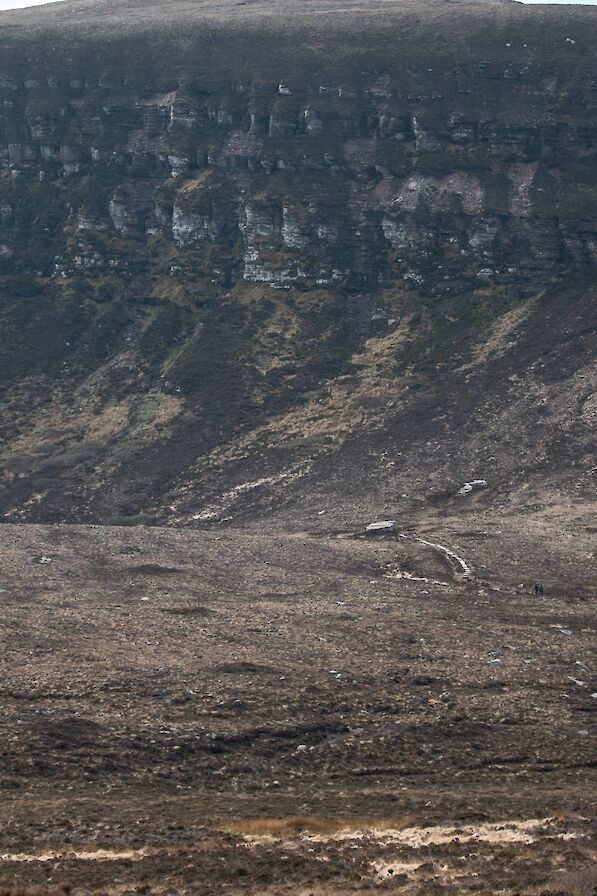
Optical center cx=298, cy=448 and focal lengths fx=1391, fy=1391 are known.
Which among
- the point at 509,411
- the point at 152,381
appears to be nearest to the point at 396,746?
the point at 509,411

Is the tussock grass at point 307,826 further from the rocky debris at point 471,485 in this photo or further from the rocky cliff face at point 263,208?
the rocky cliff face at point 263,208

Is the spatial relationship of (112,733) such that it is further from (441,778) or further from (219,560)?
(219,560)

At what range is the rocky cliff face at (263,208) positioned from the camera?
10181cm

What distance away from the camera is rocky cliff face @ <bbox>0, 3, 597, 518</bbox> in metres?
102

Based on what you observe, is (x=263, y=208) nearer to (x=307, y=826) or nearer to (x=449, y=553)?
(x=449, y=553)

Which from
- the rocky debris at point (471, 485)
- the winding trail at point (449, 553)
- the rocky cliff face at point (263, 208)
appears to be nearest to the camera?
the winding trail at point (449, 553)

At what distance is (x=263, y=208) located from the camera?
10875cm

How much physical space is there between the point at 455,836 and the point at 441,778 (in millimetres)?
6790

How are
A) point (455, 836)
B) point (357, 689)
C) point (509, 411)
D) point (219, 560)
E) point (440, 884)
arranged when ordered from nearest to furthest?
point (440, 884), point (455, 836), point (357, 689), point (219, 560), point (509, 411)

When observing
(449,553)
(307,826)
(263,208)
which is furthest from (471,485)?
(307,826)

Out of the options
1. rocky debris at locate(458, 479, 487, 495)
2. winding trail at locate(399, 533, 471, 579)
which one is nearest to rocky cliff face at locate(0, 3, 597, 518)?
rocky debris at locate(458, 479, 487, 495)

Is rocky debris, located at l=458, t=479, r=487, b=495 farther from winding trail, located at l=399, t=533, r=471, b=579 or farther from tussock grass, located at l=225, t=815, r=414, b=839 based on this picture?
tussock grass, located at l=225, t=815, r=414, b=839

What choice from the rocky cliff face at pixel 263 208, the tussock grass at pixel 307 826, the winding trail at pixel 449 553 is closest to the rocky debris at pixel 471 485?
the winding trail at pixel 449 553

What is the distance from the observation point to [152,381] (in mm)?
103375
